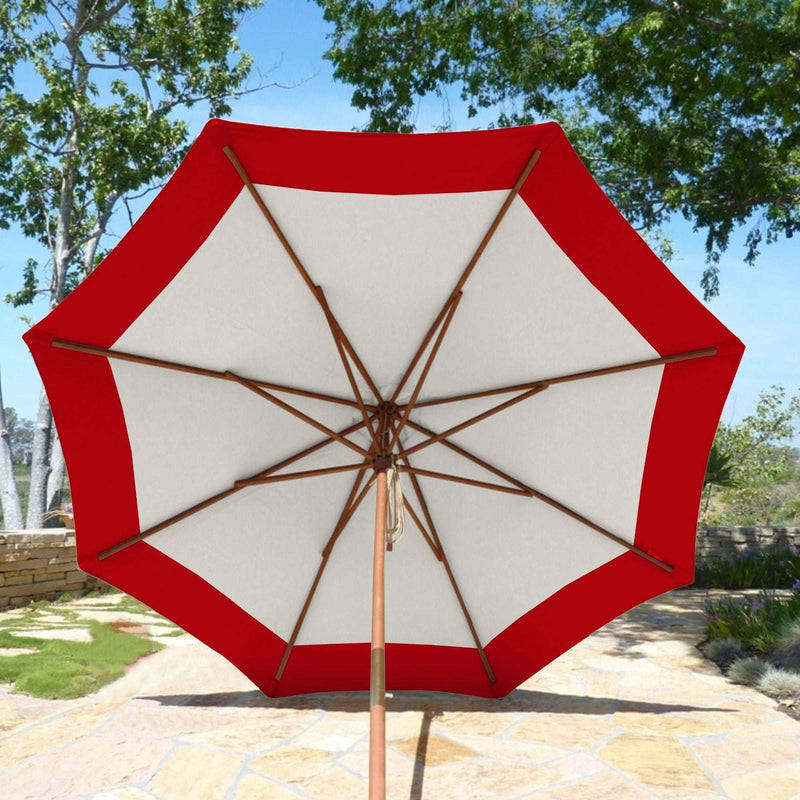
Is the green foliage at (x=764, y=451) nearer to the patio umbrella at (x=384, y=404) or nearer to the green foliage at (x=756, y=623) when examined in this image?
the green foliage at (x=756, y=623)

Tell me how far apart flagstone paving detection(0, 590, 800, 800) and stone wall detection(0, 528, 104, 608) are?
3.51m

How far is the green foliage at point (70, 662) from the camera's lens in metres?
4.93

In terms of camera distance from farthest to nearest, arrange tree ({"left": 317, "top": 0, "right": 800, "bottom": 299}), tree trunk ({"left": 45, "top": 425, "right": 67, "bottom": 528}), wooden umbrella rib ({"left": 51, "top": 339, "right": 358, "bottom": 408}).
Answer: tree trunk ({"left": 45, "top": 425, "right": 67, "bottom": 528})
tree ({"left": 317, "top": 0, "right": 800, "bottom": 299})
wooden umbrella rib ({"left": 51, "top": 339, "right": 358, "bottom": 408})

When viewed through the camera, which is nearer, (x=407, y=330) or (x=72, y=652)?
(x=407, y=330)

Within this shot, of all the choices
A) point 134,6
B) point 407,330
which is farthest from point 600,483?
point 134,6

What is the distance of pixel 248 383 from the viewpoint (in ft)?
10.9

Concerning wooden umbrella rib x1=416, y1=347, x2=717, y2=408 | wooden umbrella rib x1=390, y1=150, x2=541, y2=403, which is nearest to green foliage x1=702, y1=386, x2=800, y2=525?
wooden umbrella rib x1=416, y1=347, x2=717, y2=408

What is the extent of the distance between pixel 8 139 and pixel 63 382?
9619mm

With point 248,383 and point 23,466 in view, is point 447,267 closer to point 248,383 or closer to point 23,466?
point 248,383

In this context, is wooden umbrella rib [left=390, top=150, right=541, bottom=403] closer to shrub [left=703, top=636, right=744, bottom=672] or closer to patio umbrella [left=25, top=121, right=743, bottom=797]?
patio umbrella [left=25, top=121, right=743, bottom=797]

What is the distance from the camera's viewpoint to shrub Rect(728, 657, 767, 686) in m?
5.40

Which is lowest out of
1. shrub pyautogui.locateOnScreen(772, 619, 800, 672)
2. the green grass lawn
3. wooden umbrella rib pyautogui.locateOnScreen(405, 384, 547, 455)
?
the green grass lawn

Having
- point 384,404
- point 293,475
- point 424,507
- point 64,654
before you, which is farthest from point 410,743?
point 64,654

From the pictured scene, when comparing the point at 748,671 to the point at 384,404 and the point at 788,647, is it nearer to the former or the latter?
the point at 788,647
